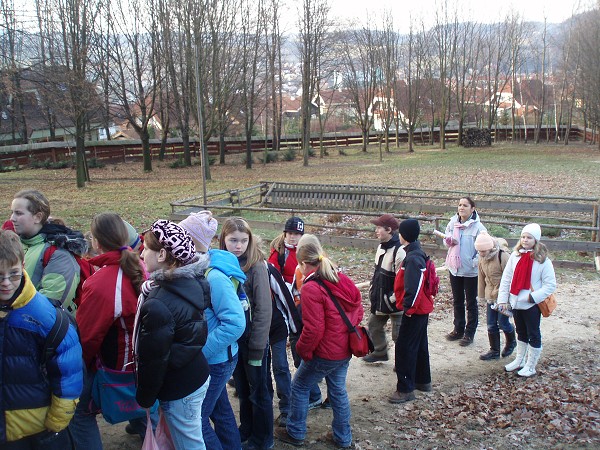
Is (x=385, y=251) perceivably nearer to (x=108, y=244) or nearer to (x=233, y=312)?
(x=233, y=312)

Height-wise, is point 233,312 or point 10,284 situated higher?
point 10,284

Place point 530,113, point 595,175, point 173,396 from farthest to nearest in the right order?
point 530,113, point 595,175, point 173,396

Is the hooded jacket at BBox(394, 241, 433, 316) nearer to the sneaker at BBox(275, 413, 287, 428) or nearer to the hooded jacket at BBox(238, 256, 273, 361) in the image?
the sneaker at BBox(275, 413, 287, 428)

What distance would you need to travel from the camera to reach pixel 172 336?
129 inches

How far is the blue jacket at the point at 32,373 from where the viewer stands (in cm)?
315

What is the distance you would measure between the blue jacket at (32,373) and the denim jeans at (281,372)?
2.14 metres

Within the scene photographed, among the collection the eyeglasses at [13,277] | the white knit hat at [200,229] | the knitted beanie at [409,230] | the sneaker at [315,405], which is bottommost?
the sneaker at [315,405]

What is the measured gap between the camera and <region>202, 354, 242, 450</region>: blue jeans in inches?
159

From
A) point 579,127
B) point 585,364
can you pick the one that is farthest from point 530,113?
point 585,364

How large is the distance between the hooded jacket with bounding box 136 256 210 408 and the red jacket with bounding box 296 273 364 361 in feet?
4.16

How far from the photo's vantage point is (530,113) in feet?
259

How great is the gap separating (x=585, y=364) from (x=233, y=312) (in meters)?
4.87

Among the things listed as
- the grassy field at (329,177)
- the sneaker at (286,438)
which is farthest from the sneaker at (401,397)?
the grassy field at (329,177)

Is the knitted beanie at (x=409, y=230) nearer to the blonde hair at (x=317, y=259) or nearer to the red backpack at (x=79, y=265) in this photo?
the blonde hair at (x=317, y=259)
